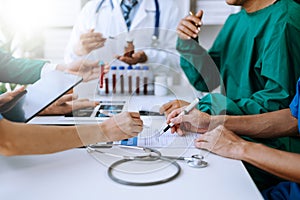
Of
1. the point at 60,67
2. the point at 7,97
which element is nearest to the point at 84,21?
the point at 60,67

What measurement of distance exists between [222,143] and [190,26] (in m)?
0.55

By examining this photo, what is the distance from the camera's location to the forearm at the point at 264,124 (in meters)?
1.09

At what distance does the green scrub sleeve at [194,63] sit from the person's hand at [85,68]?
1.10 feet

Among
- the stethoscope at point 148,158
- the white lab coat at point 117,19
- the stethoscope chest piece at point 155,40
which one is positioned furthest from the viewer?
the white lab coat at point 117,19

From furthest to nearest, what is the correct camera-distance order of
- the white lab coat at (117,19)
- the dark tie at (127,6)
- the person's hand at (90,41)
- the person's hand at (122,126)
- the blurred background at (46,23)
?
1. the blurred background at (46,23)
2. the dark tie at (127,6)
3. the white lab coat at (117,19)
4. the person's hand at (90,41)
5. the person's hand at (122,126)

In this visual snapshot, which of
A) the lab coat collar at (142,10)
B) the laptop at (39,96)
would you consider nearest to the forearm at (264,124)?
the laptop at (39,96)

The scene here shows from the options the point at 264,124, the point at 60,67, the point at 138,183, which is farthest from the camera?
the point at 60,67

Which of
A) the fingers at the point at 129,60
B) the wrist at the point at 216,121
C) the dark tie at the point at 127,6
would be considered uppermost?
the dark tie at the point at 127,6

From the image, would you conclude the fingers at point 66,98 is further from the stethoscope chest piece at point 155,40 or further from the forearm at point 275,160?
the forearm at point 275,160

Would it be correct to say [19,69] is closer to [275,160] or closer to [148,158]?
[148,158]

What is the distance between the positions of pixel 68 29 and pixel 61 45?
0.13m

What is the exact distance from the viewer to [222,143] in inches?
36.5

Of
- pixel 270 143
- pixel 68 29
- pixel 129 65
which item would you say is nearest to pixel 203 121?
pixel 270 143

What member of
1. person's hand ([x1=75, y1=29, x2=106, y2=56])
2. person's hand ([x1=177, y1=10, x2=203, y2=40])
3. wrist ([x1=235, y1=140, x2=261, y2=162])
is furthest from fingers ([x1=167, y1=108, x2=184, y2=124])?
person's hand ([x1=75, y1=29, x2=106, y2=56])
